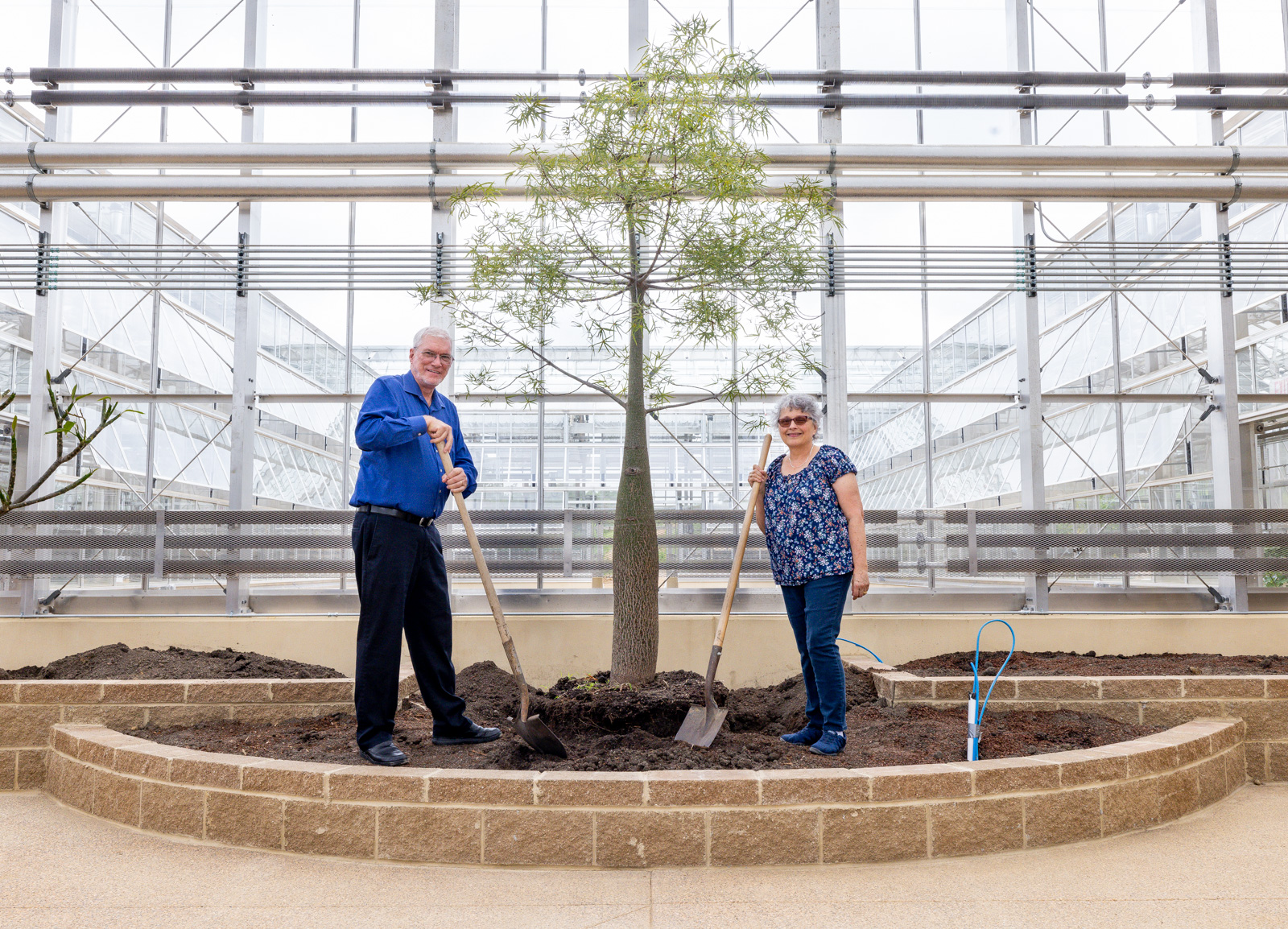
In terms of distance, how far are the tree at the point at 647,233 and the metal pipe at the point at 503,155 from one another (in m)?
2.42

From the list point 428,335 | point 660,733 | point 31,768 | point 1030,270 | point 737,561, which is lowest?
point 31,768

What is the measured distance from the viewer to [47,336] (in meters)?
6.47

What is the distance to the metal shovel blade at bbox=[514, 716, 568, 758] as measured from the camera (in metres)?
2.81

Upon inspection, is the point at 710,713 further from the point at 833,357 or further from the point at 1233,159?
the point at 1233,159

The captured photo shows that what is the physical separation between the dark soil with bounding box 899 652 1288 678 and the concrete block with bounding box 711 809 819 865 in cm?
192

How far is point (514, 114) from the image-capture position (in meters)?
4.15

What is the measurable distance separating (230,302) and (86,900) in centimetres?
862

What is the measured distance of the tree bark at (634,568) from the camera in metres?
4.06

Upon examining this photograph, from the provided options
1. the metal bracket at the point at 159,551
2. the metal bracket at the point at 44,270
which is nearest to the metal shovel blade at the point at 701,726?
the metal bracket at the point at 159,551

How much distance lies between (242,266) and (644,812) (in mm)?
5876

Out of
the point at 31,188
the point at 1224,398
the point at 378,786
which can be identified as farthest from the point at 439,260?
the point at 1224,398

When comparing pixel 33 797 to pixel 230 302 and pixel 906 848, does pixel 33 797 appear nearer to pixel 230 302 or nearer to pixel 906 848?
pixel 906 848

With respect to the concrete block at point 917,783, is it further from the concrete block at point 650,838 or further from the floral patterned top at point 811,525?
the floral patterned top at point 811,525

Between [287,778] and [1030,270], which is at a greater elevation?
[1030,270]
